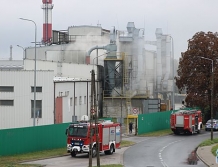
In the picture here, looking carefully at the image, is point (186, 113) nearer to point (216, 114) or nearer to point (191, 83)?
point (191, 83)

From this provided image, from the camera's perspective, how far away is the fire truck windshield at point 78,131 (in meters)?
34.7

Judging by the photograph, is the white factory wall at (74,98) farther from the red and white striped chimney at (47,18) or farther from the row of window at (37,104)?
the red and white striped chimney at (47,18)

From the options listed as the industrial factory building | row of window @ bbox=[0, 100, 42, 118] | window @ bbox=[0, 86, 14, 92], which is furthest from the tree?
window @ bbox=[0, 86, 14, 92]

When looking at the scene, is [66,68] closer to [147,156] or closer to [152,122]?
[152,122]

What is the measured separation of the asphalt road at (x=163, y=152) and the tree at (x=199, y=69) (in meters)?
13.9

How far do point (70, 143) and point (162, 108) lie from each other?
40.4 m

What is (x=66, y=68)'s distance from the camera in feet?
236

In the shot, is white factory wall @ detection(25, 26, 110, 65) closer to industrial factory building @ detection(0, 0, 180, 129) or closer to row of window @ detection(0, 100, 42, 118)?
industrial factory building @ detection(0, 0, 180, 129)

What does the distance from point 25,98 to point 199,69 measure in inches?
947

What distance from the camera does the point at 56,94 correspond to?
57219 millimetres

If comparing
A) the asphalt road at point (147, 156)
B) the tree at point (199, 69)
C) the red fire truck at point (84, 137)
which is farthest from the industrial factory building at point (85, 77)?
the red fire truck at point (84, 137)

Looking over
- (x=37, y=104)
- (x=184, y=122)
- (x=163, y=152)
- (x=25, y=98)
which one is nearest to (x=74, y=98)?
(x=37, y=104)

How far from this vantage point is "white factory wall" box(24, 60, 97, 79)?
7062 cm

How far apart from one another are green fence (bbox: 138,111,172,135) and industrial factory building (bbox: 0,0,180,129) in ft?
8.97
